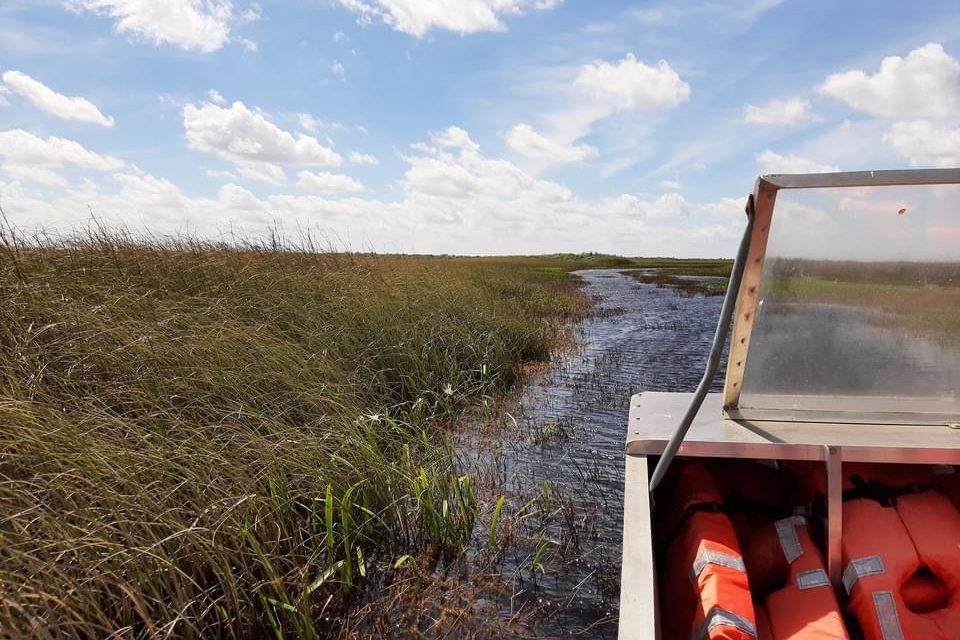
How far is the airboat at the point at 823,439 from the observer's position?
2221mm

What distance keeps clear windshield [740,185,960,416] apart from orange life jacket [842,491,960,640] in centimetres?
53

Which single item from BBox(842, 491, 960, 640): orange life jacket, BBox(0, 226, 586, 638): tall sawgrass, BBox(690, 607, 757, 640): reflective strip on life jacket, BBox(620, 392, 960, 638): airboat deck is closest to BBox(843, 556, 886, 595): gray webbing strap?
BBox(842, 491, 960, 640): orange life jacket

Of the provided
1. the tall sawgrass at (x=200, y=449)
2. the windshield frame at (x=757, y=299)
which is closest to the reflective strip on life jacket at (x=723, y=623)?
the windshield frame at (x=757, y=299)

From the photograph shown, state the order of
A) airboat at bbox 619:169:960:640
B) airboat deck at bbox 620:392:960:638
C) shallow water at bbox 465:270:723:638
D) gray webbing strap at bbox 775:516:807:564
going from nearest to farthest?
airboat at bbox 619:169:960:640 → airboat deck at bbox 620:392:960:638 → gray webbing strap at bbox 775:516:807:564 → shallow water at bbox 465:270:723:638

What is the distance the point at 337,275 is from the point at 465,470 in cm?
370

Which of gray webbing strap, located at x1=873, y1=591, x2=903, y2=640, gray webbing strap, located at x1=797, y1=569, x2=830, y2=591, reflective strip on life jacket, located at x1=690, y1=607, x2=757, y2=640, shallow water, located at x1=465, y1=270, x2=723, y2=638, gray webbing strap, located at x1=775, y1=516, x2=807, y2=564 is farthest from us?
shallow water, located at x1=465, y1=270, x2=723, y2=638

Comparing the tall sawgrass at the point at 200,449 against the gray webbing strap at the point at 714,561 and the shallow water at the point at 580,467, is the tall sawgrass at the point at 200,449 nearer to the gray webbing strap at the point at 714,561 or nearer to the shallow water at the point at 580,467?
the shallow water at the point at 580,467

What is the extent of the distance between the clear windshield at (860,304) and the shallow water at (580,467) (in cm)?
147

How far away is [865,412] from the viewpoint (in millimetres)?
2836

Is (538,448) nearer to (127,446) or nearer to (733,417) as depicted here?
(733,417)

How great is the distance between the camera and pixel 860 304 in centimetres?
270

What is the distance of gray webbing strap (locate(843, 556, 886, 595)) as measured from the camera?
227 centimetres

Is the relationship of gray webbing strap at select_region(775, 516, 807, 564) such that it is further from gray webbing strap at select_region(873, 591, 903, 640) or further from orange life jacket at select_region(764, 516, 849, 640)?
gray webbing strap at select_region(873, 591, 903, 640)

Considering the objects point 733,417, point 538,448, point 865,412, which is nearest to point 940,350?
point 865,412
